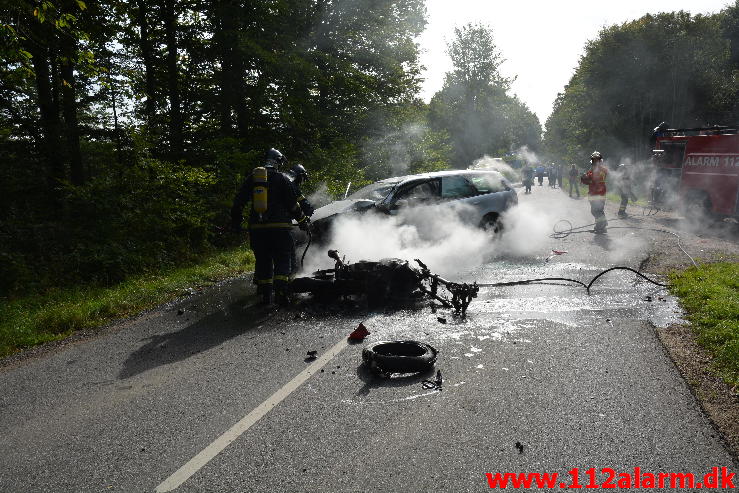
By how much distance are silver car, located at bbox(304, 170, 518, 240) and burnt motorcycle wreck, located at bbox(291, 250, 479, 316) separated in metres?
2.39

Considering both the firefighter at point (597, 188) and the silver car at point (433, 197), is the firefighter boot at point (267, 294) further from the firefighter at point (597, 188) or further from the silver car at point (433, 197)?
the firefighter at point (597, 188)

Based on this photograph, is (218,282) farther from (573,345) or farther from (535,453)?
(535,453)

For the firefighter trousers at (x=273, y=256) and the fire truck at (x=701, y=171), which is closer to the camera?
the firefighter trousers at (x=273, y=256)

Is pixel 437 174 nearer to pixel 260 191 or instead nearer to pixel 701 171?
pixel 260 191

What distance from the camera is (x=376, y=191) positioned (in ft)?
34.3

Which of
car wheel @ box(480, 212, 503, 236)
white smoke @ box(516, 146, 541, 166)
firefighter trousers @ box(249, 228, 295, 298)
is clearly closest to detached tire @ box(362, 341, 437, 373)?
firefighter trousers @ box(249, 228, 295, 298)

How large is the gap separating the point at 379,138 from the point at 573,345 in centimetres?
1757

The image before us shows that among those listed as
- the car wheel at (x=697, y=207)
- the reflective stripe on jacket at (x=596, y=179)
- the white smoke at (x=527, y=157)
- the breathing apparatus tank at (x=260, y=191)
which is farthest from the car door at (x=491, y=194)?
the white smoke at (x=527, y=157)

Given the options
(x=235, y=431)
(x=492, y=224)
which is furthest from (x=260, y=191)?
(x=492, y=224)

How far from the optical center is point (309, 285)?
6.96 meters

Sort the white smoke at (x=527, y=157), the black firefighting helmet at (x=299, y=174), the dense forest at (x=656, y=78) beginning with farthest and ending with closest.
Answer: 1. the dense forest at (x=656, y=78)
2. the white smoke at (x=527, y=157)
3. the black firefighting helmet at (x=299, y=174)

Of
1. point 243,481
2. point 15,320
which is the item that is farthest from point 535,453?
point 15,320

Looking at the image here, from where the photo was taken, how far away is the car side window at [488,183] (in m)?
11.3

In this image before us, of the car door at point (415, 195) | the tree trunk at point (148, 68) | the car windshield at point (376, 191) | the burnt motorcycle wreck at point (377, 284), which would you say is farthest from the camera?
the tree trunk at point (148, 68)
